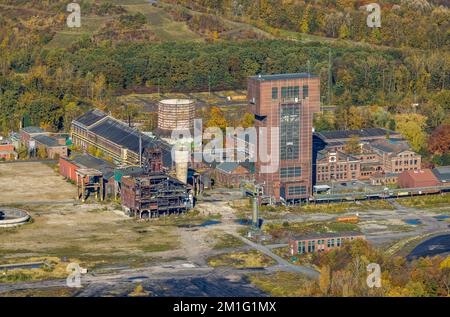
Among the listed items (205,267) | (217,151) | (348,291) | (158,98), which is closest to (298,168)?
(217,151)

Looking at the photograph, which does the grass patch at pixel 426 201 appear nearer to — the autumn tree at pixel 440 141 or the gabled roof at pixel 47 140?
the autumn tree at pixel 440 141

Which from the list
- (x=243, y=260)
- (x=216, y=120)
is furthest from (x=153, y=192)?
(x=216, y=120)

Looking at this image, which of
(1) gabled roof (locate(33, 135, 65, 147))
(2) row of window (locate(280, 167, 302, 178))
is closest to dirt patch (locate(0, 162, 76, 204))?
(1) gabled roof (locate(33, 135, 65, 147))

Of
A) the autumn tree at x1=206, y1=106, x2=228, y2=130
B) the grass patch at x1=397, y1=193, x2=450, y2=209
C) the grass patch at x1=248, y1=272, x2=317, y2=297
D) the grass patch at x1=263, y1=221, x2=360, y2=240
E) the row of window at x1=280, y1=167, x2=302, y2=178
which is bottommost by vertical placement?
the grass patch at x1=248, y1=272, x2=317, y2=297

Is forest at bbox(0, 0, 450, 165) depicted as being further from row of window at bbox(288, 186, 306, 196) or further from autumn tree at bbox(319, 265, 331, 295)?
autumn tree at bbox(319, 265, 331, 295)

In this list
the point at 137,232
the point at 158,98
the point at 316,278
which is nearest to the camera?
the point at 316,278

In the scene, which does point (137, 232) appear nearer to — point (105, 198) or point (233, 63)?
point (105, 198)

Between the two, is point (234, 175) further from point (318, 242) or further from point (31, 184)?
point (318, 242)
